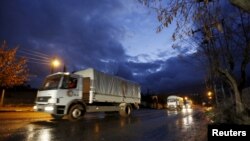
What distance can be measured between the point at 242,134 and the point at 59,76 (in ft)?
39.6

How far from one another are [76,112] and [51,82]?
248cm

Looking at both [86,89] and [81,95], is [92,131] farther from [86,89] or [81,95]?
[86,89]

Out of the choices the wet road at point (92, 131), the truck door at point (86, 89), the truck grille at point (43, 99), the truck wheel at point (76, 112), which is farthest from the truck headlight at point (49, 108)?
the truck door at point (86, 89)

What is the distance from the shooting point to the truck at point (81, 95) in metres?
13.8

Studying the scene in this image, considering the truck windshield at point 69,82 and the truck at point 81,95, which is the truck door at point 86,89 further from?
the truck windshield at point 69,82

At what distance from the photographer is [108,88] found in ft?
60.5

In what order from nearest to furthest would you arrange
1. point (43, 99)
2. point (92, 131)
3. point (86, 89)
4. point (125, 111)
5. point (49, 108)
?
point (92, 131) → point (49, 108) → point (43, 99) → point (86, 89) → point (125, 111)

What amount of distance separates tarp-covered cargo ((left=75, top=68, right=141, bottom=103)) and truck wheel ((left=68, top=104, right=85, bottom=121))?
1.16m

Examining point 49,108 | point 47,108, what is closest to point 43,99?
point 47,108

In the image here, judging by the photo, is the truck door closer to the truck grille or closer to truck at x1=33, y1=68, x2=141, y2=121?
truck at x1=33, y1=68, x2=141, y2=121

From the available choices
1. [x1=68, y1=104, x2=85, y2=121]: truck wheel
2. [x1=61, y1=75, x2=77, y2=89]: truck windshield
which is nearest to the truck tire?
[x1=68, y1=104, x2=85, y2=121]: truck wheel

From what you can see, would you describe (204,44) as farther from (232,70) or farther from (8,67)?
(8,67)

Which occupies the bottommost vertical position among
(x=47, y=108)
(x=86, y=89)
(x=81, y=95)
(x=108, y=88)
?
(x=47, y=108)

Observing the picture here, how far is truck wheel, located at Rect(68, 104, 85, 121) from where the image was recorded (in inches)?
562
